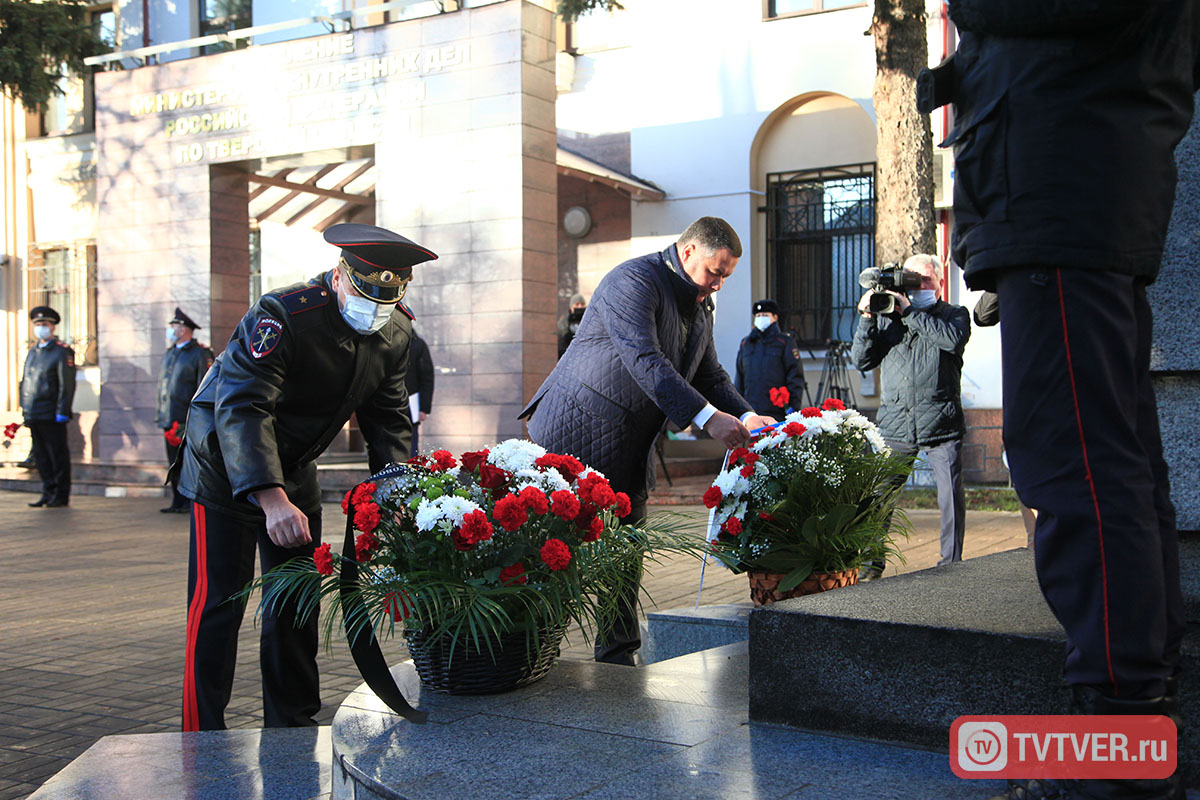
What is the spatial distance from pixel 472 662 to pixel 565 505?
50cm

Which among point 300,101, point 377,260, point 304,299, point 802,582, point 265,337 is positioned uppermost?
point 300,101

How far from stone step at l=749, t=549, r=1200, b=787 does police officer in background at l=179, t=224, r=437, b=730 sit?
159 centimetres

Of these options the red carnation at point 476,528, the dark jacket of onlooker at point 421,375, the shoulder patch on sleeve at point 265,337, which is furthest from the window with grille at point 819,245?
the red carnation at point 476,528

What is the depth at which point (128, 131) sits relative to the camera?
55.8ft

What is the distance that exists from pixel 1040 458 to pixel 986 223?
1.49 feet

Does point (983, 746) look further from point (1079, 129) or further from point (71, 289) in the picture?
point (71, 289)

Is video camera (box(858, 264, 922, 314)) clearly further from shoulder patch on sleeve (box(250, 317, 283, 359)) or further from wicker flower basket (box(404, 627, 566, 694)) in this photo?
wicker flower basket (box(404, 627, 566, 694))

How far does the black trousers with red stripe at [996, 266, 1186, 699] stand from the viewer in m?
2.11

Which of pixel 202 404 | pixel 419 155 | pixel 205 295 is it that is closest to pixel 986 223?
pixel 202 404

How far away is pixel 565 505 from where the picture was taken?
10.4ft

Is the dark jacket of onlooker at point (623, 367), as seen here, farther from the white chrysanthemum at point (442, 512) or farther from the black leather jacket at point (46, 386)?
the black leather jacket at point (46, 386)

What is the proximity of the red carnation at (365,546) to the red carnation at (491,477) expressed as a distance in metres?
0.33

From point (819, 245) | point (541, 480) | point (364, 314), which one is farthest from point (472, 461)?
point (819, 245)

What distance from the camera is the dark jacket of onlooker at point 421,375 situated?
12891 mm
